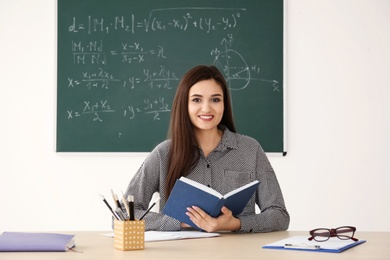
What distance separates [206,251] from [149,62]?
2460 millimetres

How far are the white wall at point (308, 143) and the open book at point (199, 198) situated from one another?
180cm

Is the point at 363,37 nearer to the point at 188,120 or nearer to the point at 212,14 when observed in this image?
the point at 212,14

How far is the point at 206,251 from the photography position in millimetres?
1816

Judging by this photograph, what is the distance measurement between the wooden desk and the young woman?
47cm

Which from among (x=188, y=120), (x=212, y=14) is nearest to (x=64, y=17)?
(x=212, y=14)

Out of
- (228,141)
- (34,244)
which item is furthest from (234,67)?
(34,244)

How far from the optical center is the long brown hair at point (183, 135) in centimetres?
263

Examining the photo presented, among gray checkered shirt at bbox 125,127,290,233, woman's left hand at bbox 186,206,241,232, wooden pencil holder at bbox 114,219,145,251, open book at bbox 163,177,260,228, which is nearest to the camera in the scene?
wooden pencil holder at bbox 114,219,145,251

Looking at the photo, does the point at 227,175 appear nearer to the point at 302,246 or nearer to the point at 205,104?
the point at 205,104

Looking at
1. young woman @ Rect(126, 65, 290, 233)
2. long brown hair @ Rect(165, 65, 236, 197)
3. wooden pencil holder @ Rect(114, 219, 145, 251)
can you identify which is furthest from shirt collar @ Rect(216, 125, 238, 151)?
wooden pencil holder @ Rect(114, 219, 145, 251)

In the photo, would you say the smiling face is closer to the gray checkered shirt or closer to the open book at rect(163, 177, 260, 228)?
the gray checkered shirt

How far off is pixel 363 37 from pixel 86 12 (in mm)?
1861

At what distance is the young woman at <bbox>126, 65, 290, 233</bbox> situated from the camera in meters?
2.63

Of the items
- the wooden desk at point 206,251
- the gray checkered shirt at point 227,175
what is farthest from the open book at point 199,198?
the gray checkered shirt at point 227,175
